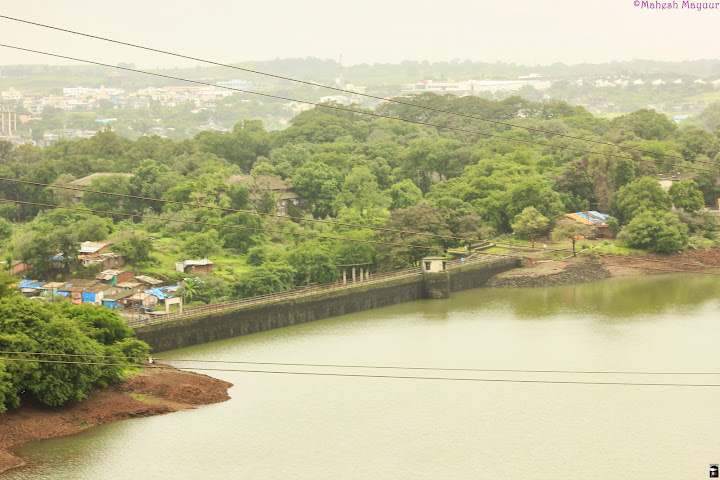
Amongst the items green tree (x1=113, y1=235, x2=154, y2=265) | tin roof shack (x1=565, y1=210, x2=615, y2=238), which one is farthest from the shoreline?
tin roof shack (x1=565, y1=210, x2=615, y2=238)

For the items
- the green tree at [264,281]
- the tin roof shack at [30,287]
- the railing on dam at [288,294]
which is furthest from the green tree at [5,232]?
the railing on dam at [288,294]

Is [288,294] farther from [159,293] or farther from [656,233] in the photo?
[656,233]

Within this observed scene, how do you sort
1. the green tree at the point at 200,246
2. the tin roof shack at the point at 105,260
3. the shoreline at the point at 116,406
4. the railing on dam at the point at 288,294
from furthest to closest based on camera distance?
the green tree at the point at 200,246
the tin roof shack at the point at 105,260
the railing on dam at the point at 288,294
the shoreline at the point at 116,406

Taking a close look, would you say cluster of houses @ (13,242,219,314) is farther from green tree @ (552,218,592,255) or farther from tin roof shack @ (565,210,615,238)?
tin roof shack @ (565,210,615,238)

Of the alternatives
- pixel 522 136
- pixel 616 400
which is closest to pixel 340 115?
pixel 522 136

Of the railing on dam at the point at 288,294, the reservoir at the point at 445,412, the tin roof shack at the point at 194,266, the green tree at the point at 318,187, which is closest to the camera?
the reservoir at the point at 445,412

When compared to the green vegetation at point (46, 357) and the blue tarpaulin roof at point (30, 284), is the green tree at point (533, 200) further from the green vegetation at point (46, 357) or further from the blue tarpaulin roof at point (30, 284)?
the green vegetation at point (46, 357)
